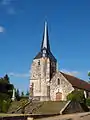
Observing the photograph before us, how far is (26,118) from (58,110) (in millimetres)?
10214

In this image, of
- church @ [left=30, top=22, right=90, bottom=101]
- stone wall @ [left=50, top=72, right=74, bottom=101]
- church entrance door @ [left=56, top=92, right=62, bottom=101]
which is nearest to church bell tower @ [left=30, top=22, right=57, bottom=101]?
church @ [left=30, top=22, right=90, bottom=101]

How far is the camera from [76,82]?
65.6 metres

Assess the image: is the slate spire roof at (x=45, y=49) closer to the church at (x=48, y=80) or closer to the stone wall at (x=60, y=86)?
the church at (x=48, y=80)

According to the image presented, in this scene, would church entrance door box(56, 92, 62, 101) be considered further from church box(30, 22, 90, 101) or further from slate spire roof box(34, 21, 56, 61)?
slate spire roof box(34, 21, 56, 61)

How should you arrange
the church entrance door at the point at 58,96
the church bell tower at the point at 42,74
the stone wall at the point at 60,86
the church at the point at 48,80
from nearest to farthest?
the stone wall at the point at 60,86
the church at the point at 48,80
the church entrance door at the point at 58,96
the church bell tower at the point at 42,74

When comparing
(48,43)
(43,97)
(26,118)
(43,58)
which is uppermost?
(48,43)

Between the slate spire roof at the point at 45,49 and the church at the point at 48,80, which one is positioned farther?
the slate spire roof at the point at 45,49

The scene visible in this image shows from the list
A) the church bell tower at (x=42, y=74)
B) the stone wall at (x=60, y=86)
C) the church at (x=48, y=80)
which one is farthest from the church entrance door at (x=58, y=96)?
the church bell tower at (x=42, y=74)

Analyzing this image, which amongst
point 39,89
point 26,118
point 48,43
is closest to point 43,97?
point 39,89

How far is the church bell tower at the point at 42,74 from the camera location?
222 ft

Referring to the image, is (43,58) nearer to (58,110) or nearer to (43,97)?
(43,97)

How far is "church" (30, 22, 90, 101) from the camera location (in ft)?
208

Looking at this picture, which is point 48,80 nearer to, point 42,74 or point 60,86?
point 42,74

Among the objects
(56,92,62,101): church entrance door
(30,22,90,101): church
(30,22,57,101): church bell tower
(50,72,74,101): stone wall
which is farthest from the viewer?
(30,22,57,101): church bell tower
